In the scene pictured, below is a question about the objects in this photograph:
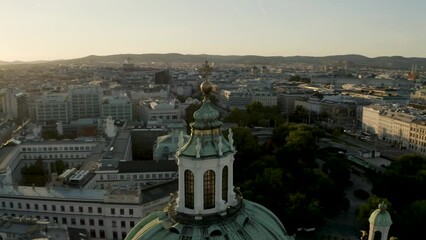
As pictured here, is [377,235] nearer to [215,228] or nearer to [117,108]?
[215,228]

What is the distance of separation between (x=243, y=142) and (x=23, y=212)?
42179mm

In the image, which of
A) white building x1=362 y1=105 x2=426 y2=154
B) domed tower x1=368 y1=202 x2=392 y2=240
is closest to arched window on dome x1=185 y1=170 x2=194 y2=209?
domed tower x1=368 y1=202 x2=392 y2=240

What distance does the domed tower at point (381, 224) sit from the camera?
72.6 feet

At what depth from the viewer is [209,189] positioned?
20.7 meters

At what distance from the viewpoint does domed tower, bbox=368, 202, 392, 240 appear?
2212 cm

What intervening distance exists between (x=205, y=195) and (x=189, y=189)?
81 cm

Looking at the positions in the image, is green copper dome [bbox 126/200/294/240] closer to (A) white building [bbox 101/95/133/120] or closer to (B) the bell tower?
(B) the bell tower

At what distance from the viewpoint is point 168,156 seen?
71.8 meters

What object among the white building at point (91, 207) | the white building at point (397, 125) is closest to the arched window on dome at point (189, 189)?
the white building at point (91, 207)

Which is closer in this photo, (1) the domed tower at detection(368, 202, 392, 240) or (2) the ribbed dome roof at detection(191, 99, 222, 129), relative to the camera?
(2) the ribbed dome roof at detection(191, 99, 222, 129)

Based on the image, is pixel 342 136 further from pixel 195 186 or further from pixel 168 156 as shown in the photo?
pixel 195 186

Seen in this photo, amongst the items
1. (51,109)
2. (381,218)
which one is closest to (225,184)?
(381,218)

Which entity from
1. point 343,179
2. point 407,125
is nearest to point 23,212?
point 343,179

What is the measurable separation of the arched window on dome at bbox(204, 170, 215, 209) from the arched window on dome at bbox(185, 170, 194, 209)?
615mm
